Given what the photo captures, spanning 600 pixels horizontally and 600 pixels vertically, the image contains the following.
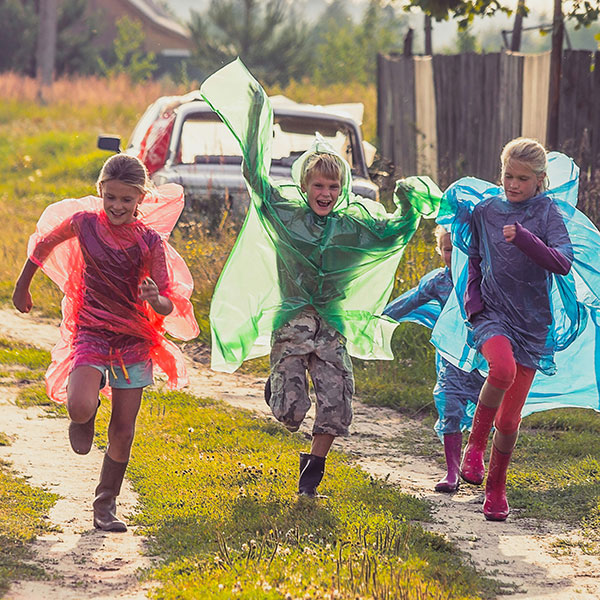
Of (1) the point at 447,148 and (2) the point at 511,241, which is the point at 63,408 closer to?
(2) the point at 511,241

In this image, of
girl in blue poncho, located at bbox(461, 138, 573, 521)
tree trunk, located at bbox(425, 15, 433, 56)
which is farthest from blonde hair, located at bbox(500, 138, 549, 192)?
tree trunk, located at bbox(425, 15, 433, 56)

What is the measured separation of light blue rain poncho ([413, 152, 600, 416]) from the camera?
5680 mm

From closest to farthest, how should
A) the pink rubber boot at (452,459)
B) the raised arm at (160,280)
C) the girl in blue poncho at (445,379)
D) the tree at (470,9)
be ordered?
the raised arm at (160,280)
the pink rubber boot at (452,459)
the girl in blue poncho at (445,379)
the tree at (470,9)

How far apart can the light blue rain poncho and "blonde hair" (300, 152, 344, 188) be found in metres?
0.47

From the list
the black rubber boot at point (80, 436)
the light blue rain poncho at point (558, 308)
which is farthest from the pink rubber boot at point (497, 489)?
the black rubber boot at point (80, 436)

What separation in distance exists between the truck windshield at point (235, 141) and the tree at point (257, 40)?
25.3 m

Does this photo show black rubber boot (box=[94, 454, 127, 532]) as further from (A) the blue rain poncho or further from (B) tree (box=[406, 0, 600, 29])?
(B) tree (box=[406, 0, 600, 29])

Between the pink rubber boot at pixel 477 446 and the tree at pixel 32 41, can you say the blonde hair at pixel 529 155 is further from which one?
the tree at pixel 32 41

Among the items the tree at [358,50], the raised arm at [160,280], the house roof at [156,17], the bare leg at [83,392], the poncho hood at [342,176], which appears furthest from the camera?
the house roof at [156,17]

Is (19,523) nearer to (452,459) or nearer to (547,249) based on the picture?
(452,459)

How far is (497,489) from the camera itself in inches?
217

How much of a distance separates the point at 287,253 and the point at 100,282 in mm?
1031

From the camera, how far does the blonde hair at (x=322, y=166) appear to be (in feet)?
18.1

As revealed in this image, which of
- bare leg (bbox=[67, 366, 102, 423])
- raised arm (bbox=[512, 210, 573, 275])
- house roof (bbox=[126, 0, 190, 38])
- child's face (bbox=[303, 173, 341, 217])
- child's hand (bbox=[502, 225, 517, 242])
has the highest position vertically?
house roof (bbox=[126, 0, 190, 38])
